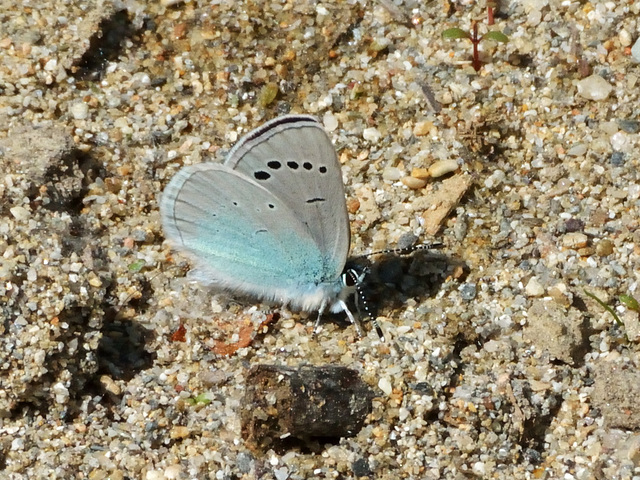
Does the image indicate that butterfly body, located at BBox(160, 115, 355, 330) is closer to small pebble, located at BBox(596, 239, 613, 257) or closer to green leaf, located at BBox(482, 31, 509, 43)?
small pebble, located at BBox(596, 239, 613, 257)

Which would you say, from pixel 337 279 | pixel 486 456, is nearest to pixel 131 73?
pixel 337 279

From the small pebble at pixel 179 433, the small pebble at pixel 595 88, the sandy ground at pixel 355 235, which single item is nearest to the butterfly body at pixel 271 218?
the sandy ground at pixel 355 235

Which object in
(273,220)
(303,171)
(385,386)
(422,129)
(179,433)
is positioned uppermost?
(303,171)

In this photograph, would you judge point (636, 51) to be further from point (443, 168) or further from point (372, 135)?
point (372, 135)

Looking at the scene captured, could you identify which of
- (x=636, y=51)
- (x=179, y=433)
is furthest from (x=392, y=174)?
(x=179, y=433)

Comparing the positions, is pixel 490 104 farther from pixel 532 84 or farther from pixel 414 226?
pixel 414 226

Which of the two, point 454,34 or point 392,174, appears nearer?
point 392,174

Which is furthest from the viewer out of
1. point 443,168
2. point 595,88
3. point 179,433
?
point 595,88
